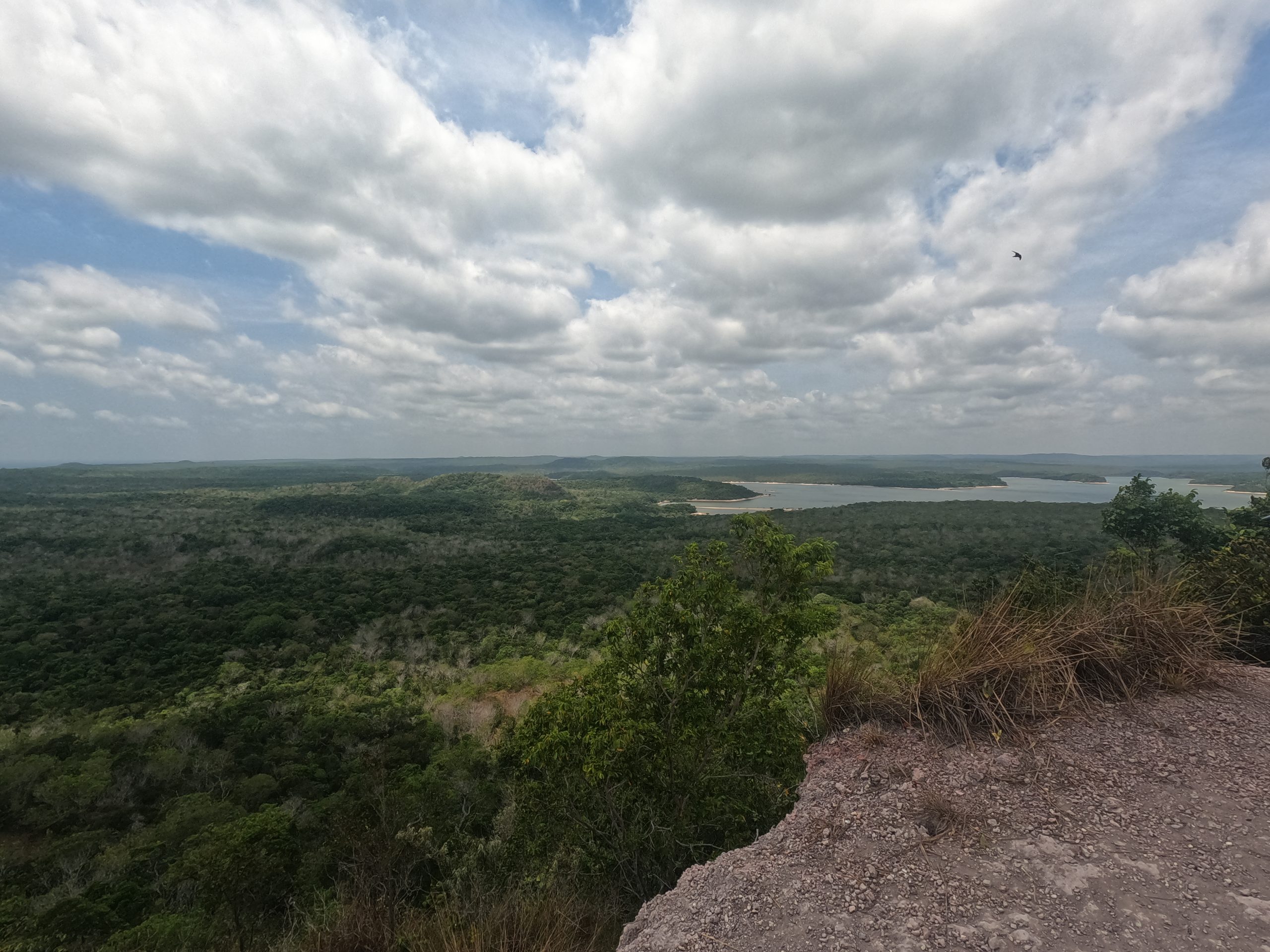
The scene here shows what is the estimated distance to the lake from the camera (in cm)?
12107

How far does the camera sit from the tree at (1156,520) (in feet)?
104

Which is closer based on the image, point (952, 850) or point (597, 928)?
point (952, 850)

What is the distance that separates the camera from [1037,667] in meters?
5.48

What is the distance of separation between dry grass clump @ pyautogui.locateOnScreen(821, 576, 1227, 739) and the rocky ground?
0.26 meters

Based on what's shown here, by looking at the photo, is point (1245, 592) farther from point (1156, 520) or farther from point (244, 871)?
point (1156, 520)

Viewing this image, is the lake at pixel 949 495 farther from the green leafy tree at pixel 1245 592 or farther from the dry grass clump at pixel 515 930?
the dry grass clump at pixel 515 930

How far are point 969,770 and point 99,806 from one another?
25.1m

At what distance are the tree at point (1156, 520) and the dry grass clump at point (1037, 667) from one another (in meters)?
32.1

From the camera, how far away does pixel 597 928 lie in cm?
551

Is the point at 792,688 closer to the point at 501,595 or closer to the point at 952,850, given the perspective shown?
the point at 952,850

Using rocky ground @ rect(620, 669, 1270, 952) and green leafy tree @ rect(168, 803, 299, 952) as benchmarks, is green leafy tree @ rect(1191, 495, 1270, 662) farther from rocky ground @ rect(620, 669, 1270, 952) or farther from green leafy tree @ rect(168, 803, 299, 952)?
green leafy tree @ rect(168, 803, 299, 952)

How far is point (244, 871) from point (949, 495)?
571ft

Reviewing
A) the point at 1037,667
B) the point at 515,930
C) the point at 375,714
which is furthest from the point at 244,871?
the point at 1037,667

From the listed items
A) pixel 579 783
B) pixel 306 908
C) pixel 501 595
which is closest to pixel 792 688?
pixel 579 783
